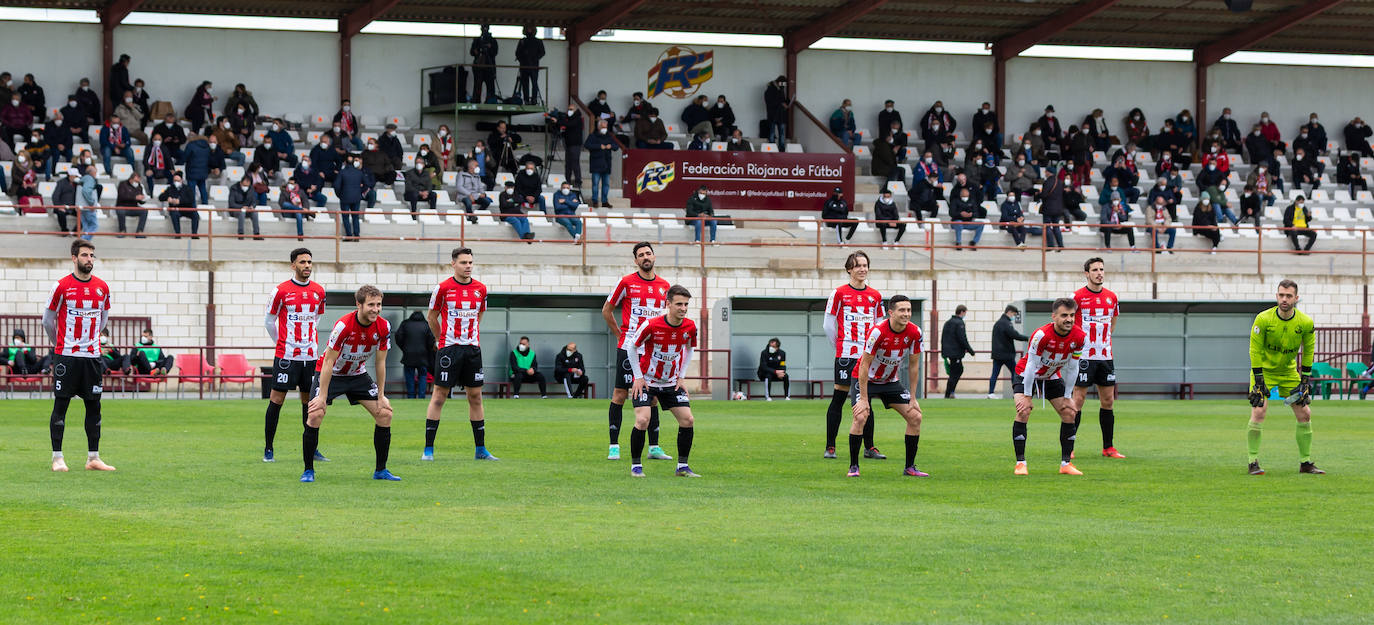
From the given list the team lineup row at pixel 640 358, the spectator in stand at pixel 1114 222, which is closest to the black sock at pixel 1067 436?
the team lineup row at pixel 640 358

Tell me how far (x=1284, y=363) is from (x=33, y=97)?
30052 mm

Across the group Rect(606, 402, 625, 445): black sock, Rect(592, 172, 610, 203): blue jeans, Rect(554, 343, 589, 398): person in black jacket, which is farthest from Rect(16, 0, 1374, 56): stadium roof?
Rect(606, 402, 625, 445): black sock

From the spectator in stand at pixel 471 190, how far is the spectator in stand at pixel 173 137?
5932 mm

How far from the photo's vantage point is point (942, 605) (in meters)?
7.59

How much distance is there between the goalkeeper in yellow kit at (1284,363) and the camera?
14234mm

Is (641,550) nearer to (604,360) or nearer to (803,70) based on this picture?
(604,360)

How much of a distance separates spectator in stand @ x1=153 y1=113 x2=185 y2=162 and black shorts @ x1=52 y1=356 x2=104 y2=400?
2279cm

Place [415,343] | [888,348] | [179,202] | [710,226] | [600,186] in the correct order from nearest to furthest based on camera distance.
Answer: [888,348]
[415,343]
[179,202]
[710,226]
[600,186]

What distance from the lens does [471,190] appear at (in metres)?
36.0

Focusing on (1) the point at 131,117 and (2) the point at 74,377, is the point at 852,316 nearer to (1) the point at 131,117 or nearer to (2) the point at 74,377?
(2) the point at 74,377

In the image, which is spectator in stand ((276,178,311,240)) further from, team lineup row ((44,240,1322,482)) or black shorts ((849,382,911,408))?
black shorts ((849,382,911,408))

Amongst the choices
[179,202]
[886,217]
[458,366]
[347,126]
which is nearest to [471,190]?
[347,126]

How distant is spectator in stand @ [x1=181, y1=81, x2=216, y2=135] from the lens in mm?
38094

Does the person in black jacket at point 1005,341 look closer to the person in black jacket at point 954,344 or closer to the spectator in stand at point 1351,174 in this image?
the person in black jacket at point 954,344
